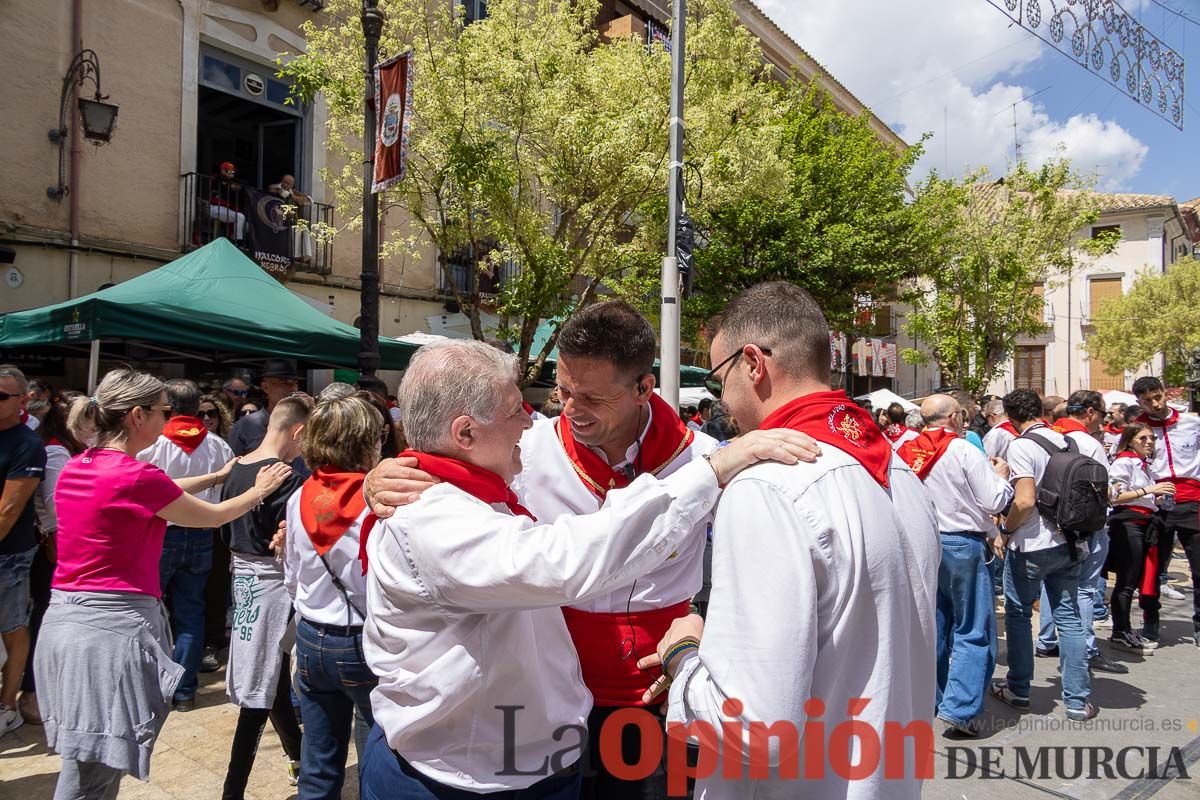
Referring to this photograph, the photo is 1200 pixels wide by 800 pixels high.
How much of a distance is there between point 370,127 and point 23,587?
15.7 feet

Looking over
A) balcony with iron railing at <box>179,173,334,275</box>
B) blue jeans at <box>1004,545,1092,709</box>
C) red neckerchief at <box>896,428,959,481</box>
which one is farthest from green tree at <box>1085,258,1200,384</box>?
balcony with iron railing at <box>179,173,334,275</box>

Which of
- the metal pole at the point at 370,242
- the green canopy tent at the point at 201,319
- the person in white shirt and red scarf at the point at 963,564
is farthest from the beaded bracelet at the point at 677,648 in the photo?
the green canopy tent at the point at 201,319

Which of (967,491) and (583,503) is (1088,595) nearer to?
(967,491)

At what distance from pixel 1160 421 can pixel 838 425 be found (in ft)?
22.6

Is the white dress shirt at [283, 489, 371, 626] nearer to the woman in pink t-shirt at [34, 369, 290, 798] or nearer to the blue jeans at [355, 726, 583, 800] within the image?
the woman in pink t-shirt at [34, 369, 290, 798]

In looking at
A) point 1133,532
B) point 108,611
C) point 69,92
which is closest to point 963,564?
point 1133,532

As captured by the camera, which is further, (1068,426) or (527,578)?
(1068,426)

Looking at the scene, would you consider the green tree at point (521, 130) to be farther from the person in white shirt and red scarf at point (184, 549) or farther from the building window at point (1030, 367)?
the building window at point (1030, 367)

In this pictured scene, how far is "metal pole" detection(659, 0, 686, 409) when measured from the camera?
8.33 metres

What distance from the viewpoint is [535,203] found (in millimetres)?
10992

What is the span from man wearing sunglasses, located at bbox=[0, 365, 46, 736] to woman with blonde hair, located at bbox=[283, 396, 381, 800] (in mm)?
2036

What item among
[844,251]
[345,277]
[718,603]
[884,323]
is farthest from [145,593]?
[884,323]

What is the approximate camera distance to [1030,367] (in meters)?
41.0

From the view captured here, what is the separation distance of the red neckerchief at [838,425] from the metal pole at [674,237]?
21.4ft
